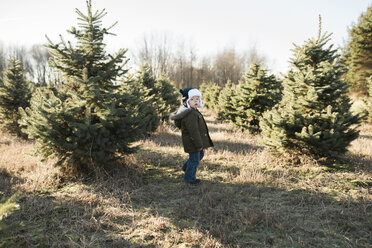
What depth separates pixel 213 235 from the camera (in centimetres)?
293

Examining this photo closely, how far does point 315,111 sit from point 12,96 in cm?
1158

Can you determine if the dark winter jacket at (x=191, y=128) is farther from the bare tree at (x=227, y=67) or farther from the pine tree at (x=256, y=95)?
the bare tree at (x=227, y=67)

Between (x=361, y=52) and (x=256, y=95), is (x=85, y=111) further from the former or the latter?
(x=361, y=52)

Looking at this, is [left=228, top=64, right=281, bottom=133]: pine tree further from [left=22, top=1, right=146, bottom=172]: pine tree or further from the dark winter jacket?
[left=22, top=1, right=146, bottom=172]: pine tree

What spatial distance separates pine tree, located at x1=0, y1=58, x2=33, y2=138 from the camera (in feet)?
30.0

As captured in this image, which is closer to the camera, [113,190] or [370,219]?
[370,219]

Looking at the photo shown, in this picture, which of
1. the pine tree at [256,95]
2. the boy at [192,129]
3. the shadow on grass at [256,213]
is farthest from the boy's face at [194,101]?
the pine tree at [256,95]

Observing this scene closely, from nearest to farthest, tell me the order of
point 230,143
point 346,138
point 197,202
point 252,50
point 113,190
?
point 197,202 < point 113,190 < point 346,138 < point 230,143 < point 252,50

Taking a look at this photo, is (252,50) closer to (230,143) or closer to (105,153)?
(230,143)

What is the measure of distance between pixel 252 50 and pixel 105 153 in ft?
183

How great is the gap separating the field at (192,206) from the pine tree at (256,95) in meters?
4.14

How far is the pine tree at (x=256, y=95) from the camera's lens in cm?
949

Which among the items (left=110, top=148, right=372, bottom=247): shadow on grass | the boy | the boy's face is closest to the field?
(left=110, top=148, right=372, bottom=247): shadow on grass

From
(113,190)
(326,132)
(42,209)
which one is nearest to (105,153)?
(113,190)
